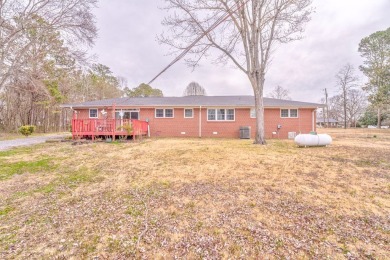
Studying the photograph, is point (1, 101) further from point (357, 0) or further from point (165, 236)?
point (357, 0)

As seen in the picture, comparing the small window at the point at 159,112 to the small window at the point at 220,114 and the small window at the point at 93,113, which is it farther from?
the small window at the point at 93,113

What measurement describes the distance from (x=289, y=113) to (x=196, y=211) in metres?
13.9

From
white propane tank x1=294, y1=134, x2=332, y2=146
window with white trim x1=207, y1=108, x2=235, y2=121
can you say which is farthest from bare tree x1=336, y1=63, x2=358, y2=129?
white propane tank x1=294, y1=134, x2=332, y2=146

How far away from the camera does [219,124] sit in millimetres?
15102

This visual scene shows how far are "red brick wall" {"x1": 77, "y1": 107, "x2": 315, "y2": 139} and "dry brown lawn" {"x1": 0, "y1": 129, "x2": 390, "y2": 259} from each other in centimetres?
915

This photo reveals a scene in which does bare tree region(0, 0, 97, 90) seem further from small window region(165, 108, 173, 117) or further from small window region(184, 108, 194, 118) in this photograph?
small window region(184, 108, 194, 118)

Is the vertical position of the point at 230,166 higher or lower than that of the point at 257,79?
lower

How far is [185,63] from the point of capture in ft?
37.8

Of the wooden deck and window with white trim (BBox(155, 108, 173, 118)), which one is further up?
window with white trim (BBox(155, 108, 173, 118))

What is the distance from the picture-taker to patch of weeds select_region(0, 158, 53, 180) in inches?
199

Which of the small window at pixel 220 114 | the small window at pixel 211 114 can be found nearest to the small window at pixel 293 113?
the small window at pixel 220 114

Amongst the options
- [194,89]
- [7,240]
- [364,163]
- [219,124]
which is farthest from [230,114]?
[7,240]

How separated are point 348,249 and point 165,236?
2.37m

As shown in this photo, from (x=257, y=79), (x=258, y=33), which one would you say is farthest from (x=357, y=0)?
(x=257, y=79)
